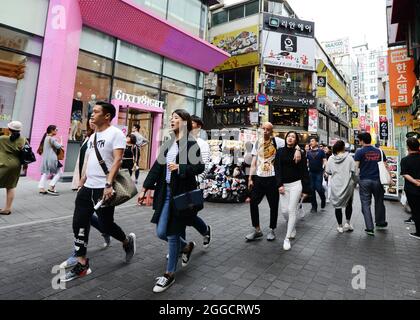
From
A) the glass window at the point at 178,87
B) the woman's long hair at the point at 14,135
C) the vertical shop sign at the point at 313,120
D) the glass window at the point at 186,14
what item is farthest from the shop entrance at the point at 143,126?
the vertical shop sign at the point at 313,120

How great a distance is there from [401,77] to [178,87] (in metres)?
11.1

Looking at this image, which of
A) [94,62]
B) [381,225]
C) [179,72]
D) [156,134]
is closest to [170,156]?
[381,225]

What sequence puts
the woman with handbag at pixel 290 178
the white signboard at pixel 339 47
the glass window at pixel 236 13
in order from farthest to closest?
the white signboard at pixel 339 47
the glass window at pixel 236 13
the woman with handbag at pixel 290 178

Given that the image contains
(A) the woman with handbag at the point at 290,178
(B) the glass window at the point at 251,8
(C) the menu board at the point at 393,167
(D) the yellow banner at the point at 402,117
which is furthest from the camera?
(B) the glass window at the point at 251,8

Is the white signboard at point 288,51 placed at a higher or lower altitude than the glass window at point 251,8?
lower

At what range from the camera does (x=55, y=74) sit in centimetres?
952

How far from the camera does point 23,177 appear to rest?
362 inches

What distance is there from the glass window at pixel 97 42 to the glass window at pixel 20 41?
1.68 m

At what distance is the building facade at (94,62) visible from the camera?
9352mm

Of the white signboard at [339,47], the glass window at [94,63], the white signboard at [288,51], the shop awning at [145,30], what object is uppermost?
the white signboard at [339,47]

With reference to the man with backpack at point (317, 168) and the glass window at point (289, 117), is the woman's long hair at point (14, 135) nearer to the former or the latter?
the man with backpack at point (317, 168)

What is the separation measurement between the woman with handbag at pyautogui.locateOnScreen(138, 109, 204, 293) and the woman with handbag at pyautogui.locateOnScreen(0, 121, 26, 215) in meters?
3.76
